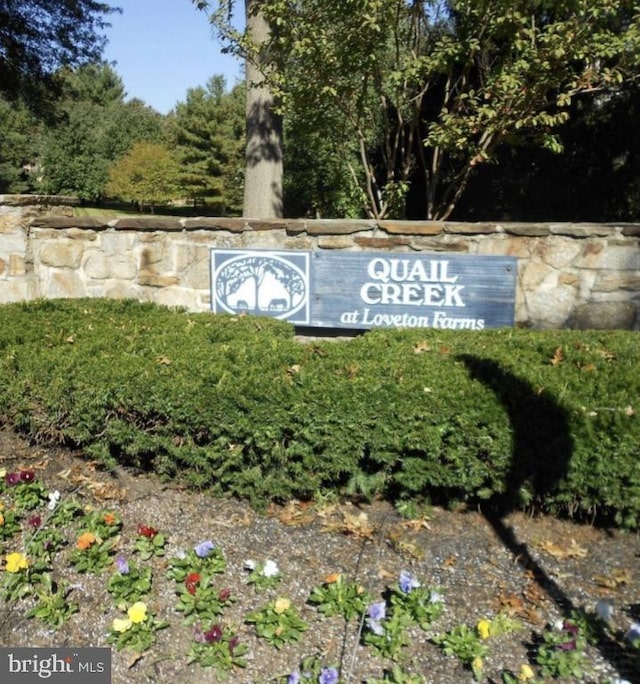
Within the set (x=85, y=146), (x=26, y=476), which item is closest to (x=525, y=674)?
(x=26, y=476)

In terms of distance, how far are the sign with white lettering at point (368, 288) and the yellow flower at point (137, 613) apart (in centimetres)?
276

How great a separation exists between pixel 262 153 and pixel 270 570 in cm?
499

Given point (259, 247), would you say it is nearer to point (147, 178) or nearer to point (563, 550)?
point (563, 550)

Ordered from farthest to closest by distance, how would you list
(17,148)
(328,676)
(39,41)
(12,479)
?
1. (17,148)
2. (39,41)
3. (12,479)
4. (328,676)

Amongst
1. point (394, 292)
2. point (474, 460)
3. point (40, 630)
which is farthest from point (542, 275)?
point (40, 630)

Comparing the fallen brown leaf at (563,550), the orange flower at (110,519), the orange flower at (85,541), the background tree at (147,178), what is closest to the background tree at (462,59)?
the fallen brown leaf at (563,550)

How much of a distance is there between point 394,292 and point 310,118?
2.36m

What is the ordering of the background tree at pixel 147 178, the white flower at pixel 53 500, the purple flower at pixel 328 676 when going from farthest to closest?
the background tree at pixel 147 178 < the white flower at pixel 53 500 < the purple flower at pixel 328 676

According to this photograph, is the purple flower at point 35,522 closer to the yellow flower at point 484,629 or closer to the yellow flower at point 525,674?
the yellow flower at point 484,629

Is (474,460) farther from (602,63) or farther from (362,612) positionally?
(602,63)

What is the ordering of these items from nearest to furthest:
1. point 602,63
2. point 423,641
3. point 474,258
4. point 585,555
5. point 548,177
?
point 423,641 → point 585,555 → point 474,258 → point 602,63 → point 548,177

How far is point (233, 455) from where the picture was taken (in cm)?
280

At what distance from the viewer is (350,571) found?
2467 millimetres

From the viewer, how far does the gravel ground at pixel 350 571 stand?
2039mm
